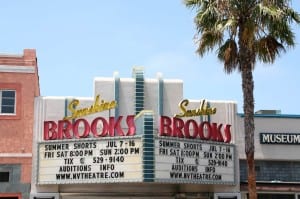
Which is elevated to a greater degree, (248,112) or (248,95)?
(248,95)

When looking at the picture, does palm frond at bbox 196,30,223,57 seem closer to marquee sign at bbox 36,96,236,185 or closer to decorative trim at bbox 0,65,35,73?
marquee sign at bbox 36,96,236,185

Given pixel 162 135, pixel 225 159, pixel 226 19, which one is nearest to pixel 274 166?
pixel 225 159

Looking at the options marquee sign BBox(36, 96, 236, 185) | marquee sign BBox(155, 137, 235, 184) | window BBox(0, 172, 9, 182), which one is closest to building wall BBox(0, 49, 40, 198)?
window BBox(0, 172, 9, 182)

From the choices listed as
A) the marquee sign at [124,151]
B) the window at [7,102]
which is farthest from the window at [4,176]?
the window at [7,102]

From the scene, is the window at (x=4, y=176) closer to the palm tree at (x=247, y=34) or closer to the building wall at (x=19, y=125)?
the building wall at (x=19, y=125)

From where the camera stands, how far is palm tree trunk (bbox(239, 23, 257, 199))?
83.9 feet

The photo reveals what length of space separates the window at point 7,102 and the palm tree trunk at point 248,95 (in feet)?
36.9

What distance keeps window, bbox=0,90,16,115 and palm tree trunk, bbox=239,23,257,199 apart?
1125cm

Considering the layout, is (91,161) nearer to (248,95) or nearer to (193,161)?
(193,161)

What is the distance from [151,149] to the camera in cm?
2752

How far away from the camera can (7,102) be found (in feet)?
98.6

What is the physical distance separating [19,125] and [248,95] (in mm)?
11273

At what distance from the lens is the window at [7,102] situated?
3002cm

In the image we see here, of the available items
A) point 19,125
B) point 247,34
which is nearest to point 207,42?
point 247,34
